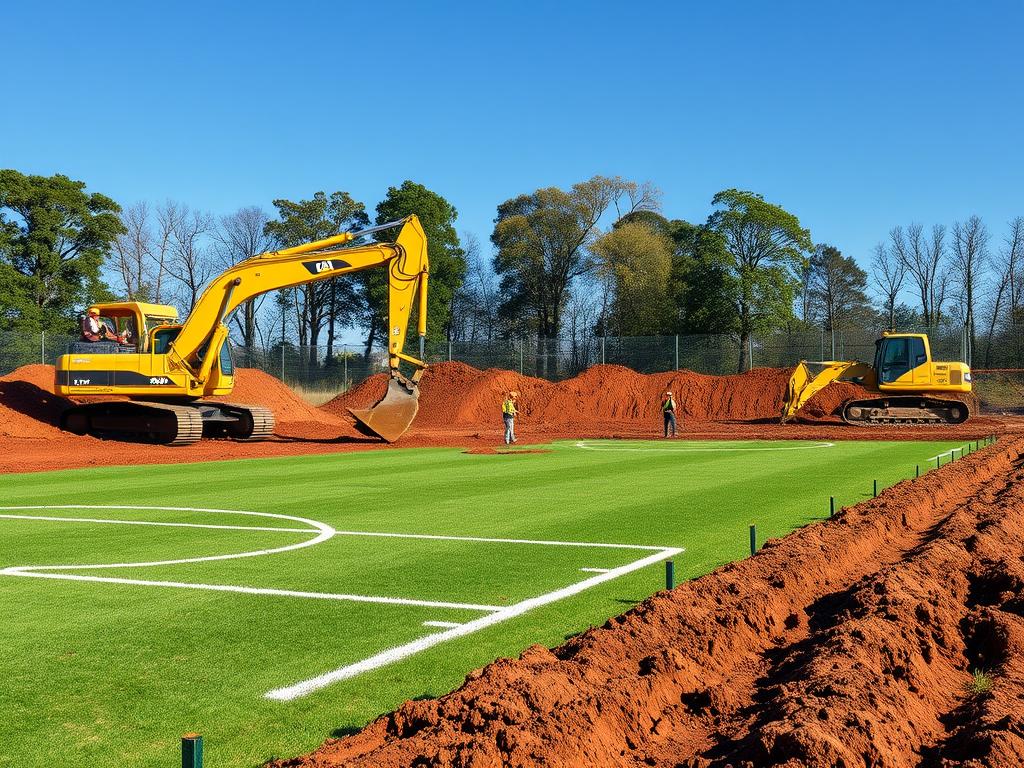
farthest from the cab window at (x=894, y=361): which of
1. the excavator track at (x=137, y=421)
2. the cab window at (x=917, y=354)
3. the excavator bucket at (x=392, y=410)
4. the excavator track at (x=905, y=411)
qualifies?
the excavator track at (x=137, y=421)

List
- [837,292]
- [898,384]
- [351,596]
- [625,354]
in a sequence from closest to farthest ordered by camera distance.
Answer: [351,596], [898,384], [625,354], [837,292]

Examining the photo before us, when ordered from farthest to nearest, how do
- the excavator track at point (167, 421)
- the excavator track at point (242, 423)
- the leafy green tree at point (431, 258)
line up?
A: the leafy green tree at point (431, 258), the excavator track at point (242, 423), the excavator track at point (167, 421)

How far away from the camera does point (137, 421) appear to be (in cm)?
2806

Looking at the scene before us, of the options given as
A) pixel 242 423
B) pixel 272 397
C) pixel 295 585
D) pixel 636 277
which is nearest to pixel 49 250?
pixel 272 397

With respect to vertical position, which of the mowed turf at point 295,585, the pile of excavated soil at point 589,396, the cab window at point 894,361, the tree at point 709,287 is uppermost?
the tree at point 709,287

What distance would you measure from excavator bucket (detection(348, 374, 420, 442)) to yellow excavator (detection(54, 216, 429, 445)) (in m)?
0.03

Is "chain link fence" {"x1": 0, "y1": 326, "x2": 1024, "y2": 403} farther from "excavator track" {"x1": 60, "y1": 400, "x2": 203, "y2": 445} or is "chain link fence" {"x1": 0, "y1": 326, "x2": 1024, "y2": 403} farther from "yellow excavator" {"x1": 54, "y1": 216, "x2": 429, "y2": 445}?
"yellow excavator" {"x1": 54, "y1": 216, "x2": 429, "y2": 445}

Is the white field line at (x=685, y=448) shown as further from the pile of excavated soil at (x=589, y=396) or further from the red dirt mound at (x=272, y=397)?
the red dirt mound at (x=272, y=397)

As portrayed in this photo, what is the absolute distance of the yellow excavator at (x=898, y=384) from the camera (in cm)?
3606

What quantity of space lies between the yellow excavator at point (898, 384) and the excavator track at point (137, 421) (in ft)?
74.3

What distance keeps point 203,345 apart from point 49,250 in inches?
1152

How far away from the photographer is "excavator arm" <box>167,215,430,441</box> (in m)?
27.1

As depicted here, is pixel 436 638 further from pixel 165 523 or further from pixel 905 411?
pixel 905 411

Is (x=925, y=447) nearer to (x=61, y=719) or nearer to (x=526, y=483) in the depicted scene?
(x=526, y=483)
